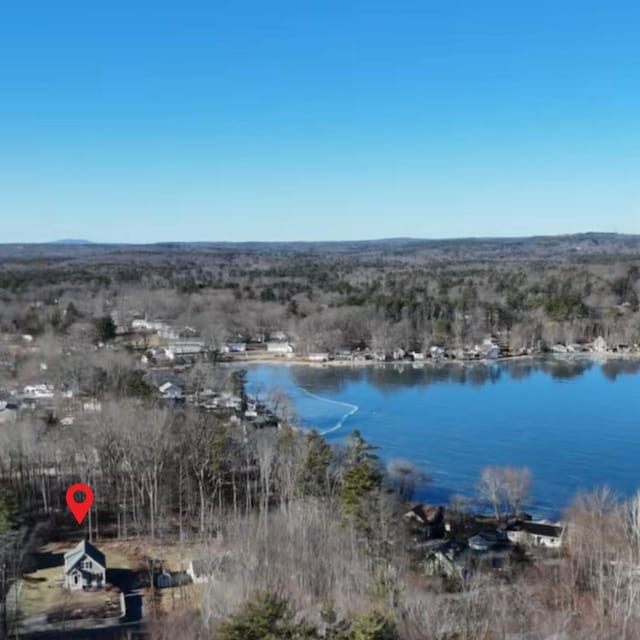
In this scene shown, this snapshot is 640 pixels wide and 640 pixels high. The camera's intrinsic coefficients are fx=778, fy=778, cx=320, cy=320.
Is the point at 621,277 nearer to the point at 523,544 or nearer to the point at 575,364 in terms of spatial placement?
the point at 575,364

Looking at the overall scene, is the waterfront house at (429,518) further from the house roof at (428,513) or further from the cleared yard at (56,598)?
the cleared yard at (56,598)

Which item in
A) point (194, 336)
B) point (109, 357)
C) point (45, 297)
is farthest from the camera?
point (45, 297)

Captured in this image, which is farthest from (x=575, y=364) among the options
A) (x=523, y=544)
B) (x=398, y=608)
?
(x=398, y=608)

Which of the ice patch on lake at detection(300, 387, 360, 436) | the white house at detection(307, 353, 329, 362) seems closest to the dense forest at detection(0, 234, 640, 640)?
the ice patch on lake at detection(300, 387, 360, 436)

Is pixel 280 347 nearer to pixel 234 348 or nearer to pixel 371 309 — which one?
pixel 234 348

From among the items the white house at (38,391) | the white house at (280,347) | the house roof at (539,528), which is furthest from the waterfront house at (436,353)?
the house roof at (539,528)

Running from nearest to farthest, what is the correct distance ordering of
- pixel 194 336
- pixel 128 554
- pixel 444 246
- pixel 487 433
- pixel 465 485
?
pixel 128 554, pixel 465 485, pixel 487 433, pixel 194 336, pixel 444 246
